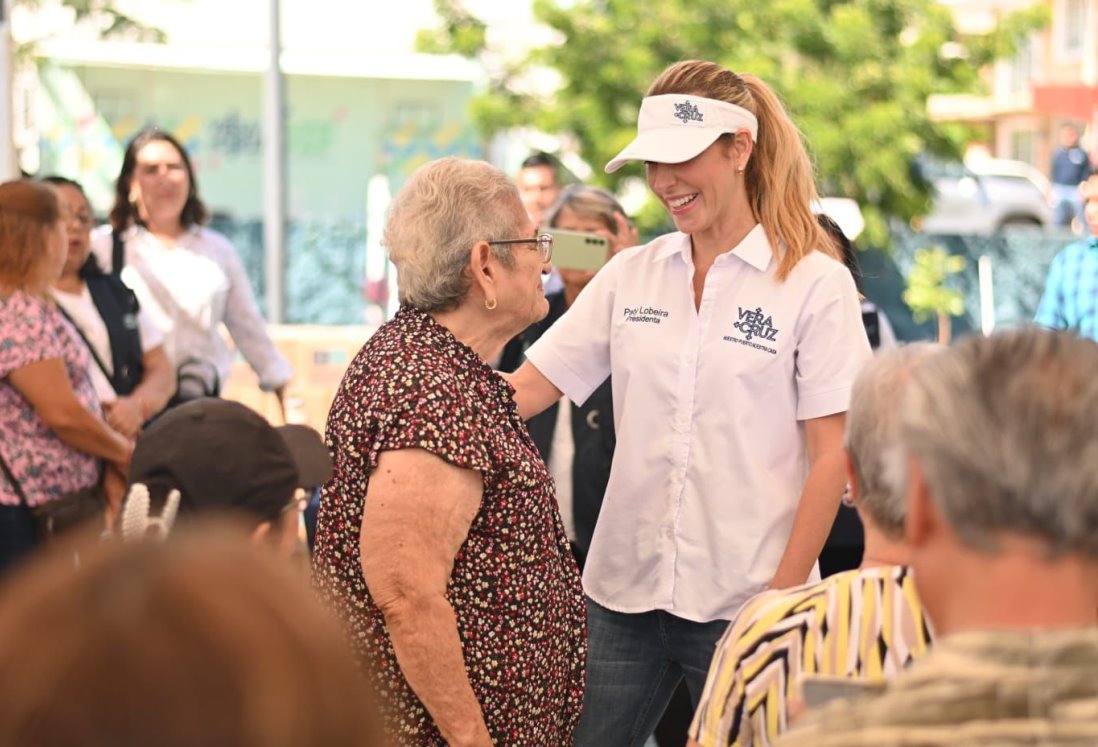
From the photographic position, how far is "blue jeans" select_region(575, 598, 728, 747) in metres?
3.23

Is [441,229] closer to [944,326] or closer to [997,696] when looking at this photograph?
[997,696]

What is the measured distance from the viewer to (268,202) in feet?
35.7

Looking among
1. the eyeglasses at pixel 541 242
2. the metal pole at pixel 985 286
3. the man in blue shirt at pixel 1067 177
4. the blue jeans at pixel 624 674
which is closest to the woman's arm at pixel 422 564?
the eyeglasses at pixel 541 242

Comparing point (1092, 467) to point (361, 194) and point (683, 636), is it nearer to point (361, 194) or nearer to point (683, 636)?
point (683, 636)

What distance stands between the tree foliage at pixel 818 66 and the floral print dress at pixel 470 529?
14.2 meters

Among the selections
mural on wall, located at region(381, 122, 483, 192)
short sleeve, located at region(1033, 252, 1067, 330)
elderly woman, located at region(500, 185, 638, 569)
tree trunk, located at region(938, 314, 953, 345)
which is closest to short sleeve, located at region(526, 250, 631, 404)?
elderly woman, located at region(500, 185, 638, 569)

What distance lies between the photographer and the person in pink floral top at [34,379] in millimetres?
4379

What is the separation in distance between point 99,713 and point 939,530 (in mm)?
803

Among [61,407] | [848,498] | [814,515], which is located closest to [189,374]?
[61,407]

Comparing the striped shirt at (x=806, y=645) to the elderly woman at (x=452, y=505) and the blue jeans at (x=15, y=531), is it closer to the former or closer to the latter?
the elderly woman at (x=452, y=505)

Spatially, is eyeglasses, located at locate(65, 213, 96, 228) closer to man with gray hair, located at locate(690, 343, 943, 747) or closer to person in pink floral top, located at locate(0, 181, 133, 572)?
person in pink floral top, located at locate(0, 181, 133, 572)

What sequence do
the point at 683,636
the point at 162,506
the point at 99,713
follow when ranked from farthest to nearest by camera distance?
1. the point at 683,636
2. the point at 162,506
3. the point at 99,713

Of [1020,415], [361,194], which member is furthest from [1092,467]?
[361,194]

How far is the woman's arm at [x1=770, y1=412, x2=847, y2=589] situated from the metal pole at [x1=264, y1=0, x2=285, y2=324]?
7960 mm
